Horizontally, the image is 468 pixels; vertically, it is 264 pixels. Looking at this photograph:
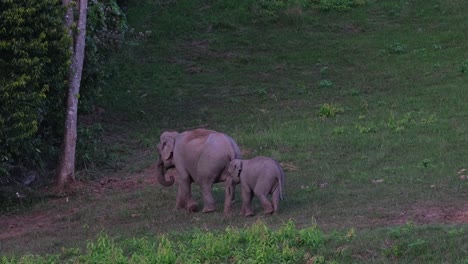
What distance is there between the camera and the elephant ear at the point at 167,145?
44.0ft

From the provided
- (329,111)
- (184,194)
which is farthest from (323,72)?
(184,194)

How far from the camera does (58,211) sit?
1439 cm

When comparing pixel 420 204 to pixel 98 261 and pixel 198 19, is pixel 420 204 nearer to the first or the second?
pixel 98 261

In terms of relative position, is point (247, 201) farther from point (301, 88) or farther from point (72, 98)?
point (301, 88)

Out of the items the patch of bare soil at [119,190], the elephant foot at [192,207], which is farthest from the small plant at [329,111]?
the elephant foot at [192,207]

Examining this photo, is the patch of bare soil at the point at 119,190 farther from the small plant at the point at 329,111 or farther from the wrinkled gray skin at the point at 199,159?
the small plant at the point at 329,111

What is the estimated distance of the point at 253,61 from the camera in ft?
85.3

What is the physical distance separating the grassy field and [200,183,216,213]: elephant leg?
0.24 meters

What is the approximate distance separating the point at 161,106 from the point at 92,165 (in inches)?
213

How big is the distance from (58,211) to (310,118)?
6775 mm

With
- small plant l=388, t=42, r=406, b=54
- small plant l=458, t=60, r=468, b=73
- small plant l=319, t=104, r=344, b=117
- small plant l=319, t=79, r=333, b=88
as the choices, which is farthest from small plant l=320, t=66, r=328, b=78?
small plant l=319, t=104, r=344, b=117

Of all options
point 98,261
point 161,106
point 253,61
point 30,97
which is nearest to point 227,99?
point 161,106

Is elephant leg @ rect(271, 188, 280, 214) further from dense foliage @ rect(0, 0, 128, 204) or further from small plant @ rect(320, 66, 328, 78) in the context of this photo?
small plant @ rect(320, 66, 328, 78)

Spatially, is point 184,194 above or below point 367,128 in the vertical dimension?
above
